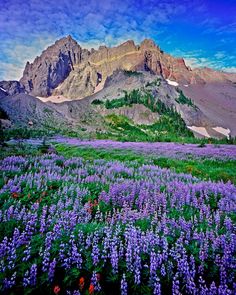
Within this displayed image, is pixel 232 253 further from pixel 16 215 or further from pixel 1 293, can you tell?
pixel 16 215

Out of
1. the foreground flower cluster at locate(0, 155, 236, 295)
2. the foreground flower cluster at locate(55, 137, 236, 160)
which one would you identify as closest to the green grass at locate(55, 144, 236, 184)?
the foreground flower cluster at locate(55, 137, 236, 160)

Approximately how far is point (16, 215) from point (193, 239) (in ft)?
10.4

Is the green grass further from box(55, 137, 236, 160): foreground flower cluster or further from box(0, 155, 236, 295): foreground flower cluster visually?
box(0, 155, 236, 295): foreground flower cluster

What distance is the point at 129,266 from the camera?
3105mm

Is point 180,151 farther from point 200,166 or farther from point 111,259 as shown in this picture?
point 111,259

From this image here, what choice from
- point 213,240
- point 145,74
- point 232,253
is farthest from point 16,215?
point 145,74

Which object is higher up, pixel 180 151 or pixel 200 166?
pixel 180 151

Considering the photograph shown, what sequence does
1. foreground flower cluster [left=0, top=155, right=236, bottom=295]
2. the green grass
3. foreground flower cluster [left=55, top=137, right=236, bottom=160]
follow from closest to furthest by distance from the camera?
foreground flower cluster [left=0, top=155, right=236, bottom=295], the green grass, foreground flower cluster [left=55, top=137, right=236, bottom=160]

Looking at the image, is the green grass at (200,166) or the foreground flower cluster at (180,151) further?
the foreground flower cluster at (180,151)

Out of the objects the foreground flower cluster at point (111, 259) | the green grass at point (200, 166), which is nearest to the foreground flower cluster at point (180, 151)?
the green grass at point (200, 166)

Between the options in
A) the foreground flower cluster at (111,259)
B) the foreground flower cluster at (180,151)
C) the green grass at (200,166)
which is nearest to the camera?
the foreground flower cluster at (111,259)

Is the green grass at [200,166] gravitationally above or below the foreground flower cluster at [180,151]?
below

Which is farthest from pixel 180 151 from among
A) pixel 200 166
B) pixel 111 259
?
pixel 111 259

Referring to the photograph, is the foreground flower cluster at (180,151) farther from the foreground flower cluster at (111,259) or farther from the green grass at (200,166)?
the foreground flower cluster at (111,259)
